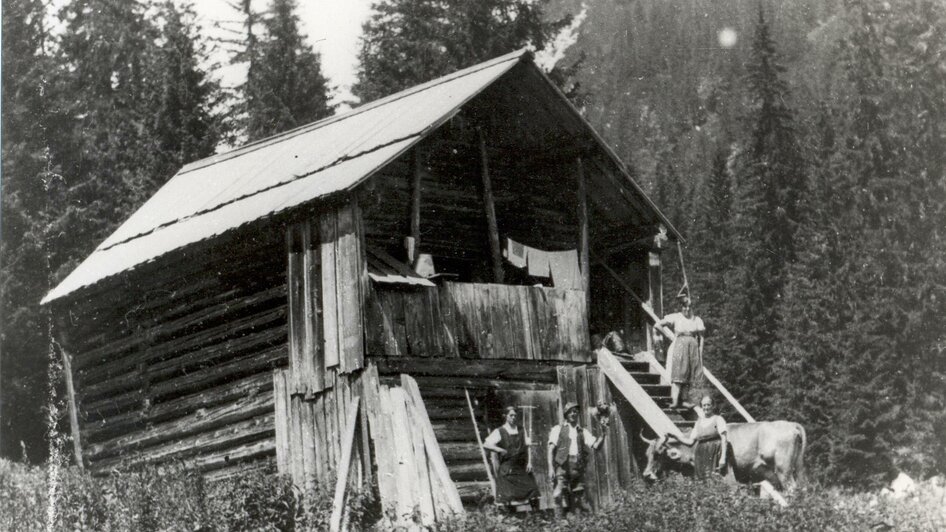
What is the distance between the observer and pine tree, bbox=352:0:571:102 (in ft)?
138

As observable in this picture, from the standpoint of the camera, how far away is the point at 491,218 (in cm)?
2002

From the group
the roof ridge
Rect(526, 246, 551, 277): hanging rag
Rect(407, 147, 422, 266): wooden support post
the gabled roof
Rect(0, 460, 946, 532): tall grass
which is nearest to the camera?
Rect(0, 460, 946, 532): tall grass

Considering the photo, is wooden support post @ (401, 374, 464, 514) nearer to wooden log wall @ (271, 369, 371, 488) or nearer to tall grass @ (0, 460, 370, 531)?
wooden log wall @ (271, 369, 371, 488)

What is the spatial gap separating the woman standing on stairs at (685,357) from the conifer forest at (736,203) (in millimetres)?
13976

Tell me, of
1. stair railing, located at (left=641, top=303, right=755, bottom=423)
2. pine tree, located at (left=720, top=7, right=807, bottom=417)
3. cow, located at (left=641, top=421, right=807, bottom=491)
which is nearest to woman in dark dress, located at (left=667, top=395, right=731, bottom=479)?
cow, located at (left=641, top=421, right=807, bottom=491)

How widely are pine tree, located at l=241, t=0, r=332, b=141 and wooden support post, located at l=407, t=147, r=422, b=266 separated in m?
25.0

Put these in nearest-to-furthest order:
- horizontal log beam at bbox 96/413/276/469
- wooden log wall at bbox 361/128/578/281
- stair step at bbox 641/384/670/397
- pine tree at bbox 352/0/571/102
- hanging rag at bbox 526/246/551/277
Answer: horizontal log beam at bbox 96/413/276/469 < wooden log wall at bbox 361/128/578/281 < hanging rag at bbox 526/246/551/277 < stair step at bbox 641/384/670/397 < pine tree at bbox 352/0/571/102

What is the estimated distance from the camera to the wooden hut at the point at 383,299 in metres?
17.7

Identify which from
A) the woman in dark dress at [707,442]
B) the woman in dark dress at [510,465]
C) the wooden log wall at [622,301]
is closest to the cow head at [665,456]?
the woman in dark dress at [707,442]

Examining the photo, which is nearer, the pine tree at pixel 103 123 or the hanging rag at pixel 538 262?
the hanging rag at pixel 538 262

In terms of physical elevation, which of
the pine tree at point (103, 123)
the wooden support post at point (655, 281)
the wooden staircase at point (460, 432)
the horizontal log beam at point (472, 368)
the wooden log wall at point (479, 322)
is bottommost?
the wooden staircase at point (460, 432)

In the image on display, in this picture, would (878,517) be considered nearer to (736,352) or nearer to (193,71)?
(193,71)

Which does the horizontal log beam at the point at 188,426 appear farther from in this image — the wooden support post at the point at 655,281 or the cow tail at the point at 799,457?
the cow tail at the point at 799,457

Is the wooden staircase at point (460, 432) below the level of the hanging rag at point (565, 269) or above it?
below
